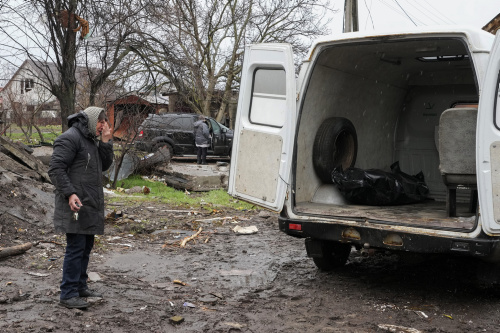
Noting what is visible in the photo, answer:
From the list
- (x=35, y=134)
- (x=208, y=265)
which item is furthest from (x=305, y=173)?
(x=35, y=134)

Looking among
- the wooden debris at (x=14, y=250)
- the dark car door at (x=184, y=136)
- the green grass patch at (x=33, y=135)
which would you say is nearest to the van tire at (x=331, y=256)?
the wooden debris at (x=14, y=250)

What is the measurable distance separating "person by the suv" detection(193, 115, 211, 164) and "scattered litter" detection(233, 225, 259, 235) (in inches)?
424

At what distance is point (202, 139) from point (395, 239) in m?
14.9

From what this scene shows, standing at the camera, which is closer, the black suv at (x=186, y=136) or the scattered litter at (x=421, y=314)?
the scattered litter at (x=421, y=314)

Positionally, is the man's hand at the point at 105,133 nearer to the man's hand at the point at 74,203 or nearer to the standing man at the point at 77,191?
the standing man at the point at 77,191

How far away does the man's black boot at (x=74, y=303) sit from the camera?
15.9ft

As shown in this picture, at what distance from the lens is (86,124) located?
5059mm

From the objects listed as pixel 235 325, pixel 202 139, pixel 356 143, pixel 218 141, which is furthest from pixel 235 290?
pixel 218 141

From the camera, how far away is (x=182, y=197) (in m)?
13.3

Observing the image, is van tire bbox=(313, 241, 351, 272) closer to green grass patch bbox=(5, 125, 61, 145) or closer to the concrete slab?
the concrete slab

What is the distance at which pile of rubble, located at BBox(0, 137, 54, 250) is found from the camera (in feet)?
24.6

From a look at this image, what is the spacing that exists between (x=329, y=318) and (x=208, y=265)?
2.32 meters

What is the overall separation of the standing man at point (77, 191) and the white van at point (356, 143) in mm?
1703

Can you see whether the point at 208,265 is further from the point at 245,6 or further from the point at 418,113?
the point at 245,6
